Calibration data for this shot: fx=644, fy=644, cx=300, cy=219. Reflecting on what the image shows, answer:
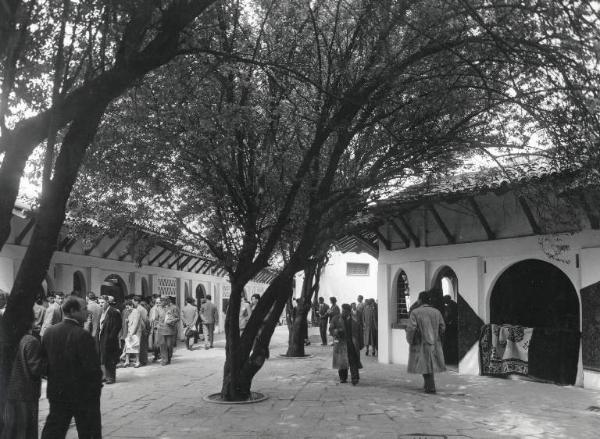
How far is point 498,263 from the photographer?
14.4 metres

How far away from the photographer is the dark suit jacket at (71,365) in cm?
592

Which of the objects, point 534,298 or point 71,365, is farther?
point 534,298

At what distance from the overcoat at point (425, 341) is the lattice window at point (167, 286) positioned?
17.3m

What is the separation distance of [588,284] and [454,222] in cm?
417

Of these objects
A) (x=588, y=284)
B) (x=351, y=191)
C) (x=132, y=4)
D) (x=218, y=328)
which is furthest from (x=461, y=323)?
(x=218, y=328)

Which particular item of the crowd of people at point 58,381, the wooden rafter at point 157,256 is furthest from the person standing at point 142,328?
the crowd of people at point 58,381

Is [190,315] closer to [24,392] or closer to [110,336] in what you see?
[110,336]

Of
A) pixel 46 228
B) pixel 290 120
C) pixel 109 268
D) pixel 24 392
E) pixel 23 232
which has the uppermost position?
pixel 290 120

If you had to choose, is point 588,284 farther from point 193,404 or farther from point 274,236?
point 193,404

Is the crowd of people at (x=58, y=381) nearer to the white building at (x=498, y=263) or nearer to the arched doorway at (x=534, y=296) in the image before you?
the white building at (x=498, y=263)

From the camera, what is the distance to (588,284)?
40.4 ft

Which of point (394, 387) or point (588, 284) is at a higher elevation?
point (588, 284)

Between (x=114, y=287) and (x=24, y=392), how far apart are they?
16.6 m

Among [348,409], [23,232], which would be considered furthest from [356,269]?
[348,409]
